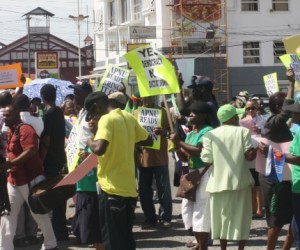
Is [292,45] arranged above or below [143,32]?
below

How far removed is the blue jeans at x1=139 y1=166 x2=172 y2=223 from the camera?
35.4 ft

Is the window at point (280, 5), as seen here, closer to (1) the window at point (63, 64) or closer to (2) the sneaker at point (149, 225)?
(2) the sneaker at point (149, 225)

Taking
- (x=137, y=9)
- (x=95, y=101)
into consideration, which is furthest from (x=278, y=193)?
(x=137, y=9)

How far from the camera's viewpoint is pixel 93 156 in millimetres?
7918

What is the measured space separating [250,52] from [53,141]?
38328 millimetres

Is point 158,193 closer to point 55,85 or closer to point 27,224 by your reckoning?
point 27,224

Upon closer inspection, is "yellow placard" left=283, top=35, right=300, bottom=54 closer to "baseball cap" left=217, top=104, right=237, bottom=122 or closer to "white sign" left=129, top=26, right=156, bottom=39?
"baseball cap" left=217, top=104, right=237, bottom=122

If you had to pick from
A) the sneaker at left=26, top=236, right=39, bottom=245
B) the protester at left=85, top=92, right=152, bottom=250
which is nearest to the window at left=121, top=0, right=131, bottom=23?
the sneaker at left=26, top=236, right=39, bottom=245

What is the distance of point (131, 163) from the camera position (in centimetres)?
754

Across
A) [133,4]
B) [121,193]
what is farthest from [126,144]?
[133,4]

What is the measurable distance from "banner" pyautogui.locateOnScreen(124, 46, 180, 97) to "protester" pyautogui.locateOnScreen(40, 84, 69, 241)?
1382 millimetres

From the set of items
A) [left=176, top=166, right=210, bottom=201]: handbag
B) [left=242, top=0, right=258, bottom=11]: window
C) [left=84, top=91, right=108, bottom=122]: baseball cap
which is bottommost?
[left=176, top=166, right=210, bottom=201]: handbag

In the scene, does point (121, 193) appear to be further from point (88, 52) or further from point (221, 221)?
point (88, 52)

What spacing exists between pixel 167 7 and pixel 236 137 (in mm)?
38597
